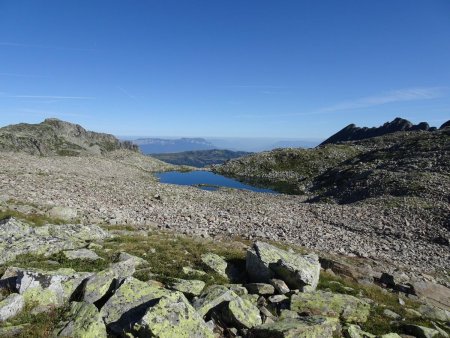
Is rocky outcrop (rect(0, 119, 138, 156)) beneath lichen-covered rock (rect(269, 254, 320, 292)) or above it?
above

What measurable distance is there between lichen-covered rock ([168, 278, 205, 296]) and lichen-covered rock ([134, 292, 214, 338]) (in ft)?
9.52

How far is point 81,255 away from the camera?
17375 millimetres

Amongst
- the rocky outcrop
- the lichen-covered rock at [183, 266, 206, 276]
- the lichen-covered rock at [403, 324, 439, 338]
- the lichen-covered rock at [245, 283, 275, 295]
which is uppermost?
the rocky outcrop

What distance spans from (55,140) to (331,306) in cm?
11747

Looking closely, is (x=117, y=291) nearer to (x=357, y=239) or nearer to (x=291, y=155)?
(x=357, y=239)

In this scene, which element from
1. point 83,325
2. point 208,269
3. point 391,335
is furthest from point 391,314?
point 83,325

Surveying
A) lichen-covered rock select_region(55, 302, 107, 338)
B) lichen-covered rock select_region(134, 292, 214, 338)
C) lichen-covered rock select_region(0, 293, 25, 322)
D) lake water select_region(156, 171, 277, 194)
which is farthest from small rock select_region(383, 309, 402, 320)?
lake water select_region(156, 171, 277, 194)

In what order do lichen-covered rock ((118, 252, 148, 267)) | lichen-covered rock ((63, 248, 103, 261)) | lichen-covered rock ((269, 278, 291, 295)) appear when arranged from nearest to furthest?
lichen-covered rock ((269, 278, 291, 295)) → lichen-covered rock ((63, 248, 103, 261)) → lichen-covered rock ((118, 252, 148, 267))

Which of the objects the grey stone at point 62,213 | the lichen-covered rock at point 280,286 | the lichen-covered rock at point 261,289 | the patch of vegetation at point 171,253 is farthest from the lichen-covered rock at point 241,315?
the grey stone at point 62,213

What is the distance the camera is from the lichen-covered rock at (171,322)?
10.5m

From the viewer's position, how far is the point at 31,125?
123188 millimetres

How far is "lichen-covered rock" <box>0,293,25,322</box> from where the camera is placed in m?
11.3

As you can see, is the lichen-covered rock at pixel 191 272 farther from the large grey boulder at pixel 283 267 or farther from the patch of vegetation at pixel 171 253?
the large grey boulder at pixel 283 267

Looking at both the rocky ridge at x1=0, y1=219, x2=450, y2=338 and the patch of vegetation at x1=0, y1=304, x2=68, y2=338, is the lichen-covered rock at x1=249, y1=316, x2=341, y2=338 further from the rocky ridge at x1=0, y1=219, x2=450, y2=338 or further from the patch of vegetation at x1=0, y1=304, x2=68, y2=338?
the patch of vegetation at x1=0, y1=304, x2=68, y2=338
